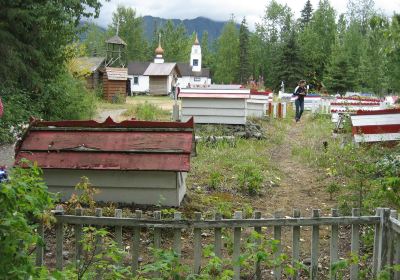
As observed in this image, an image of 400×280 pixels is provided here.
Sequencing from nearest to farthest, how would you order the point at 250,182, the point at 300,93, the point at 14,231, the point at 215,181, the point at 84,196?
the point at 14,231
the point at 84,196
the point at 250,182
the point at 215,181
the point at 300,93

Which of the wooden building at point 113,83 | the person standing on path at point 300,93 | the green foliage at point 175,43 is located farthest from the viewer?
the green foliage at point 175,43

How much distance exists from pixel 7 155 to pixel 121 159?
248 inches

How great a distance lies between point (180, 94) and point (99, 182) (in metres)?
9.18

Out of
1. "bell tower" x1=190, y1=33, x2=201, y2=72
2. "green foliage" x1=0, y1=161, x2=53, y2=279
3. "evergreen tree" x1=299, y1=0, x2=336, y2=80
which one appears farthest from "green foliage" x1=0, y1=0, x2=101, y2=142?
"bell tower" x1=190, y1=33, x2=201, y2=72

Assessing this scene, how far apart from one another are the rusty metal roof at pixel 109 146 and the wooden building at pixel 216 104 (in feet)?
27.8

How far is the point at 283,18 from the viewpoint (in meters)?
83.2

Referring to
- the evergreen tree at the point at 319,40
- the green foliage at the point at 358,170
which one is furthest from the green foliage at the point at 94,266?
the evergreen tree at the point at 319,40

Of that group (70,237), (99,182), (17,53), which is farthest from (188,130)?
(17,53)

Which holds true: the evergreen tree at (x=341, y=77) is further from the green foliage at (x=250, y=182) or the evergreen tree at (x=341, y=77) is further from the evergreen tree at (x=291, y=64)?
the green foliage at (x=250, y=182)

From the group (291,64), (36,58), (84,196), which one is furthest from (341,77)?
(84,196)

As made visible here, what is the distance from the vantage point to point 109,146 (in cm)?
669

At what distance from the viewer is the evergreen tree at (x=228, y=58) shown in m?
80.6

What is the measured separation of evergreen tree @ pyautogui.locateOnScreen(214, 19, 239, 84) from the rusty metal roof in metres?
73.3

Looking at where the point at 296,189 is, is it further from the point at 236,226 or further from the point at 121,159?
the point at 236,226
